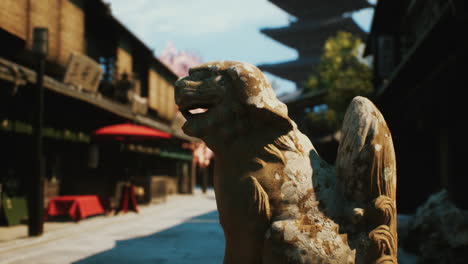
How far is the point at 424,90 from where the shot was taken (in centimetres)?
793

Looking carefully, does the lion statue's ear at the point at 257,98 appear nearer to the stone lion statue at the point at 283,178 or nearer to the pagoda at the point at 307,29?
the stone lion statue at the point at 283,178

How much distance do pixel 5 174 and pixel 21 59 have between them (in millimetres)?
2645

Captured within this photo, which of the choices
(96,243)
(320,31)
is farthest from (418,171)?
(320,31)

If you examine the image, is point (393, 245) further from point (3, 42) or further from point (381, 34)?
point (381, 34)

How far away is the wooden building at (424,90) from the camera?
Result: 5.63m

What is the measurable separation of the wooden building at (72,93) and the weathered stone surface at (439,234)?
715cm

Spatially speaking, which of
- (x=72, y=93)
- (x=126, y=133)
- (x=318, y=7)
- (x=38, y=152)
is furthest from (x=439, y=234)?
(x=318, y=7)

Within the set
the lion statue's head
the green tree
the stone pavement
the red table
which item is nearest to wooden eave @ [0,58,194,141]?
the red table

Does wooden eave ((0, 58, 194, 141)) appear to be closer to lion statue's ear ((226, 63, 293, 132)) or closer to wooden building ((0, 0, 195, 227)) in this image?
wooden building ((0, 0, 195, 227))

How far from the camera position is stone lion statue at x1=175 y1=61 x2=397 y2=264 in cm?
234

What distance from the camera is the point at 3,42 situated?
953 cm

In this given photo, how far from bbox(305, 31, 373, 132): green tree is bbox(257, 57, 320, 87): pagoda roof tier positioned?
53.6 ft

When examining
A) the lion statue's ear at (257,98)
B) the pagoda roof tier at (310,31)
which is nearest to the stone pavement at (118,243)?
the lion statue's ear at (257,98)

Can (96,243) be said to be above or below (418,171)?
below
